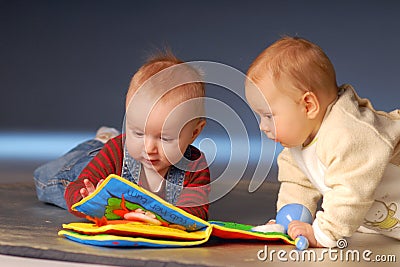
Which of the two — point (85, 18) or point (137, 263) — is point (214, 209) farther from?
point (85, 18)

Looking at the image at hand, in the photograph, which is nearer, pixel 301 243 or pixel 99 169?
pixel 301 243

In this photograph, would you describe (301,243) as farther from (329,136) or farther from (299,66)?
(299,66)

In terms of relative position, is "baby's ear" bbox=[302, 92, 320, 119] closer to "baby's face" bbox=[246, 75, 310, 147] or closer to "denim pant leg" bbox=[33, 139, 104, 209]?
"baby's face" bbox=[246, 75, 310, 147]

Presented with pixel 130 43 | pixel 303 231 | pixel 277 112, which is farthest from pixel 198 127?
pixel 130 43

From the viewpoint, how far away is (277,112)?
70.1 inches

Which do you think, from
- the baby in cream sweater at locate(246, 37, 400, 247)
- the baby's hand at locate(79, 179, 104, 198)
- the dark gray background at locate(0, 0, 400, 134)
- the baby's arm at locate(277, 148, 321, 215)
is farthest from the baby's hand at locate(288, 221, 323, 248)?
the dark gray background at locate(0, 0, 400, 134)

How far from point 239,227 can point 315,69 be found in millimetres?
376

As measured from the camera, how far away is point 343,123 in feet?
5.65

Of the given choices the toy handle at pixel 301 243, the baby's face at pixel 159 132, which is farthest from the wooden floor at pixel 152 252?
the baby's face at pixel 159 132

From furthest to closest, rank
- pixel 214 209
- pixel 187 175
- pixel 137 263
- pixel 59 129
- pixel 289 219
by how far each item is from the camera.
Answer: pixel 59 129 < pixel 214 209 < pixel 187 175 < pixel 289 219 < pixel 137 263

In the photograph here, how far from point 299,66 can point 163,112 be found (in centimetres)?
31

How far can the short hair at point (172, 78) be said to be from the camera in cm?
189

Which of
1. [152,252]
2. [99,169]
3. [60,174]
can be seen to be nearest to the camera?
[152,252]

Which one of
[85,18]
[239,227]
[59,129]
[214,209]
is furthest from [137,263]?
[85,18]
